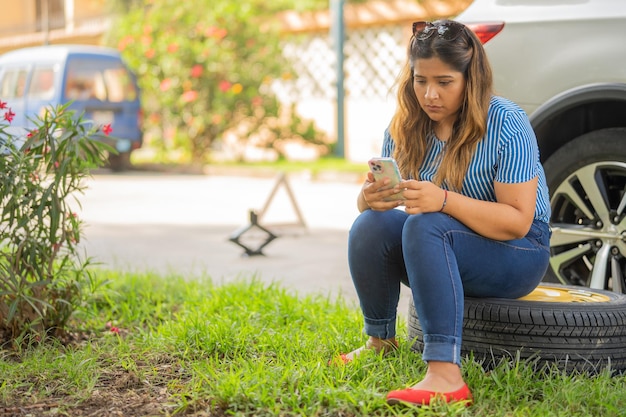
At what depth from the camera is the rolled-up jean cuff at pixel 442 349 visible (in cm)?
287

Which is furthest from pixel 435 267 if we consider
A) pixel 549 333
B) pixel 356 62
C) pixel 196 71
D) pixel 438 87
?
pixel 356 62

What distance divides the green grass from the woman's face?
86 cm

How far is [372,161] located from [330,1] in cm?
1255

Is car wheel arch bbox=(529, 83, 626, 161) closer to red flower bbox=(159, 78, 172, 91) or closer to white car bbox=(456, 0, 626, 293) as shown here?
Answer: white car bbox=(456, 0, 626, 293)

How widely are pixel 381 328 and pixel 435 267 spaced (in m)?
0.50

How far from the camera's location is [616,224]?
392 centimetres

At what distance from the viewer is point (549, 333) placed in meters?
3.05

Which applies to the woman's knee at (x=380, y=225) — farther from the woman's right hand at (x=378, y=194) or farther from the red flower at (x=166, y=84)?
the red flower at (x=166, y=84)

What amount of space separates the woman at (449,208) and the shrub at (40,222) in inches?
49.6

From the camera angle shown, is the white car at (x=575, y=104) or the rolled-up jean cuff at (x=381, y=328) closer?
the rolled-up jean cuff at (x=381, y=328)

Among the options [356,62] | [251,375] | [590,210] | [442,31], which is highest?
[442,31]

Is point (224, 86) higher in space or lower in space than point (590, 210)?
lower

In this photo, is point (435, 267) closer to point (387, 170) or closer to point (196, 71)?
point (387, 170)

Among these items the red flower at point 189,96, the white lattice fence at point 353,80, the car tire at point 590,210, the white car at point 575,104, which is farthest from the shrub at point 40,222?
the white lattice fence at point 353,80
